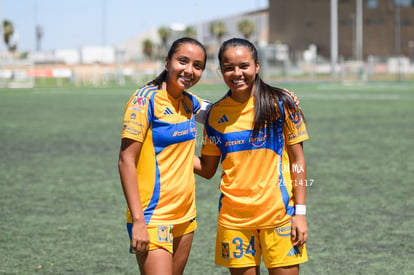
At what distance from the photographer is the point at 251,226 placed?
3.39m

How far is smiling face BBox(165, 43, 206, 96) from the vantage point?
3402 millimetres

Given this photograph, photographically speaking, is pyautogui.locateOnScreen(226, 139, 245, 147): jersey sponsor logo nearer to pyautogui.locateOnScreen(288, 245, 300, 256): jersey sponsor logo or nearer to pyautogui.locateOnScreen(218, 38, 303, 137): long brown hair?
pyautogui.locateOnScreen(218, 38, 303, 137): long brown hair

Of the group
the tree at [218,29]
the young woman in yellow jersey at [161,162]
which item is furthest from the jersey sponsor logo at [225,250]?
the tree at [218,29]

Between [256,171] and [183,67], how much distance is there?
633 millimetres

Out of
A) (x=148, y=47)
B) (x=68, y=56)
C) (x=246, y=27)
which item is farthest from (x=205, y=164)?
(x=148, y=47)

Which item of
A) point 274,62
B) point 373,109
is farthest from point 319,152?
point 274,62

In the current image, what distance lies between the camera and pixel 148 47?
112562mm

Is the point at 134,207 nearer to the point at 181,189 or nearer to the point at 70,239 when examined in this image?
the point at 181,189

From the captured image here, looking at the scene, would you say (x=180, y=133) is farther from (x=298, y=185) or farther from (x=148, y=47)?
(x=148, y=47)

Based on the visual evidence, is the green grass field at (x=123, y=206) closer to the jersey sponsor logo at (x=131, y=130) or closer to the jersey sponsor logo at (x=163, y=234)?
the jersey sponsor logo at (x=163, y=234)

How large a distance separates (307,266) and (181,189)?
2.24m

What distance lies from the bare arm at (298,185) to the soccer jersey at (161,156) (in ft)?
1.79

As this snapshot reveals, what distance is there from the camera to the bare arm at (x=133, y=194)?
10.7 feet

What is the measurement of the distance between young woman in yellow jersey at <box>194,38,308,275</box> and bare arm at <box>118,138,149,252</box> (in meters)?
0.43
